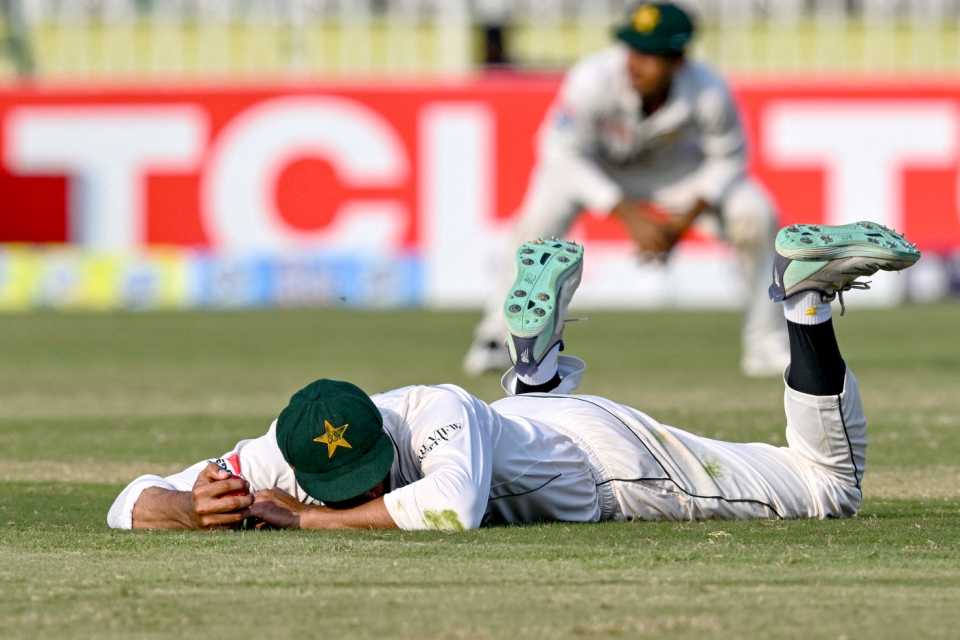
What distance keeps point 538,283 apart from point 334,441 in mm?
1528

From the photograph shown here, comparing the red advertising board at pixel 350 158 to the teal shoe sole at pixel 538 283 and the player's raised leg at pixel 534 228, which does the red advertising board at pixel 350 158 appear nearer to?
the player's raised leg at pixel 534 228

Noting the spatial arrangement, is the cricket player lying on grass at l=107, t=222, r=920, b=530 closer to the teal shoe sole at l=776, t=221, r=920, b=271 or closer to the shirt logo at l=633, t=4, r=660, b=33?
the teal shoe sole at l=776, t=221, r=920, b=271

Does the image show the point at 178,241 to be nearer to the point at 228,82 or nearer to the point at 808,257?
the point at 228,82

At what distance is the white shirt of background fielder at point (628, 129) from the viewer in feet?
36.7

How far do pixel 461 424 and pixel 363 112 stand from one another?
15168 mm

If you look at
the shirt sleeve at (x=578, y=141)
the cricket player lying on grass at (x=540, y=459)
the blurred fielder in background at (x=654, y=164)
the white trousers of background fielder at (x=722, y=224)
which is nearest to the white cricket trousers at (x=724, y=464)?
the cricket player lying on grass at (x=540, y=459)

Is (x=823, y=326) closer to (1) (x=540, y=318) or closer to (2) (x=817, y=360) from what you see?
(2) (x=817, y=360)

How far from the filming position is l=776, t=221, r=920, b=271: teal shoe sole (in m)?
5.52

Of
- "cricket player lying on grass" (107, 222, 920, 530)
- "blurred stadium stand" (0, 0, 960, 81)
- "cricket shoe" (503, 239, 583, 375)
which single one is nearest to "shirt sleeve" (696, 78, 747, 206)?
"cricket shoe" (503, 239, 583, 375)

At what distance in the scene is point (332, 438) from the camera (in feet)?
16.0

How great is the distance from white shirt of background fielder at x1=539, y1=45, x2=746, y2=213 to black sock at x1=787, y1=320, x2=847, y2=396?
5.53 meters

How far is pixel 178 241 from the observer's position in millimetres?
20047

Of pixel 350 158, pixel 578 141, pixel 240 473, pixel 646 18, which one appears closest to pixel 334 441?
pixel 240 473

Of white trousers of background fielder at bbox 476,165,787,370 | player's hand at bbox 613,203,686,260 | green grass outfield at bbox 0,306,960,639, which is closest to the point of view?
green grass outfield at bbox 0,306,960,639
